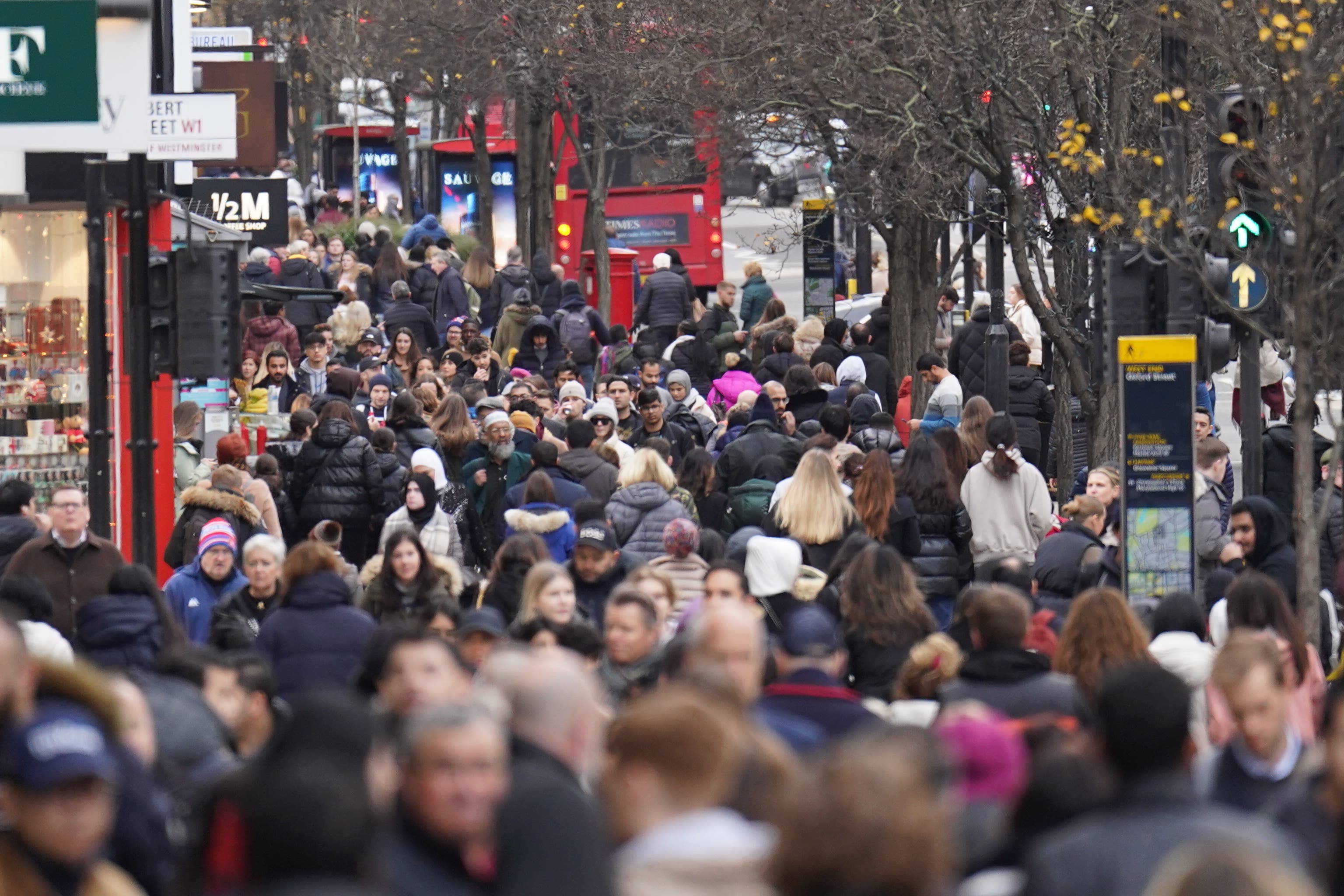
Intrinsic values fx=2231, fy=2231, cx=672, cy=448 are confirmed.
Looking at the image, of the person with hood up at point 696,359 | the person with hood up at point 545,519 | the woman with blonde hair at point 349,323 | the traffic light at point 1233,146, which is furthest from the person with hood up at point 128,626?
the woman with blonde hair at point 349,323

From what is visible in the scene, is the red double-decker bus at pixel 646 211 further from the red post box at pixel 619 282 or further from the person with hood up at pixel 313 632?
the person with hood up at pixel 313 632

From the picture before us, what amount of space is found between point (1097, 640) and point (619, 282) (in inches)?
1048

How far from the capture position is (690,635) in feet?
24.1

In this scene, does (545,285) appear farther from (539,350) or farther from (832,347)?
(832,347)

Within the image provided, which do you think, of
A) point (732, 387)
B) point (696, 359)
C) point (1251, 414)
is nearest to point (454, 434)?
point (732, 387)

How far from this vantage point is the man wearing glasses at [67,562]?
1076 cm

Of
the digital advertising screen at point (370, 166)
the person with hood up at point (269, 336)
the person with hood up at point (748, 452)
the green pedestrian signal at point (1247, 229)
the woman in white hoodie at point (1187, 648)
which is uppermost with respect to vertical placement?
the digital advertising screen at point (370, 166)

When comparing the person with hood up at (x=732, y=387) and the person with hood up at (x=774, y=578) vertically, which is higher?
the person with hood up at (x=732, y=387)

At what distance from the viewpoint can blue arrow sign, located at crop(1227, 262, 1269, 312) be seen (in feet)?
38.8

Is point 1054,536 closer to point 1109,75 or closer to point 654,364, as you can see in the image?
point 1109,75

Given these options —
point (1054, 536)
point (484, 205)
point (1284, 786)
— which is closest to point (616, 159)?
point (484, 205)

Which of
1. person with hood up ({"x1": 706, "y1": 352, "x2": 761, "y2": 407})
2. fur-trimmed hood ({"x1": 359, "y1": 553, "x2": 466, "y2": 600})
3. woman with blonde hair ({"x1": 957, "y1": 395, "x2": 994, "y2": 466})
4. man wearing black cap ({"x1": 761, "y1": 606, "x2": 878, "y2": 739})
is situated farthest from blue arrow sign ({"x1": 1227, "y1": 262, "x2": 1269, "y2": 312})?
person with hood up ({"x1": 706, "y1": 352, "x2": 761, "y2": 407})

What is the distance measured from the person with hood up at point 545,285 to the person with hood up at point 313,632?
21.1 m

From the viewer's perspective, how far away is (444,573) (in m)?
10.8
